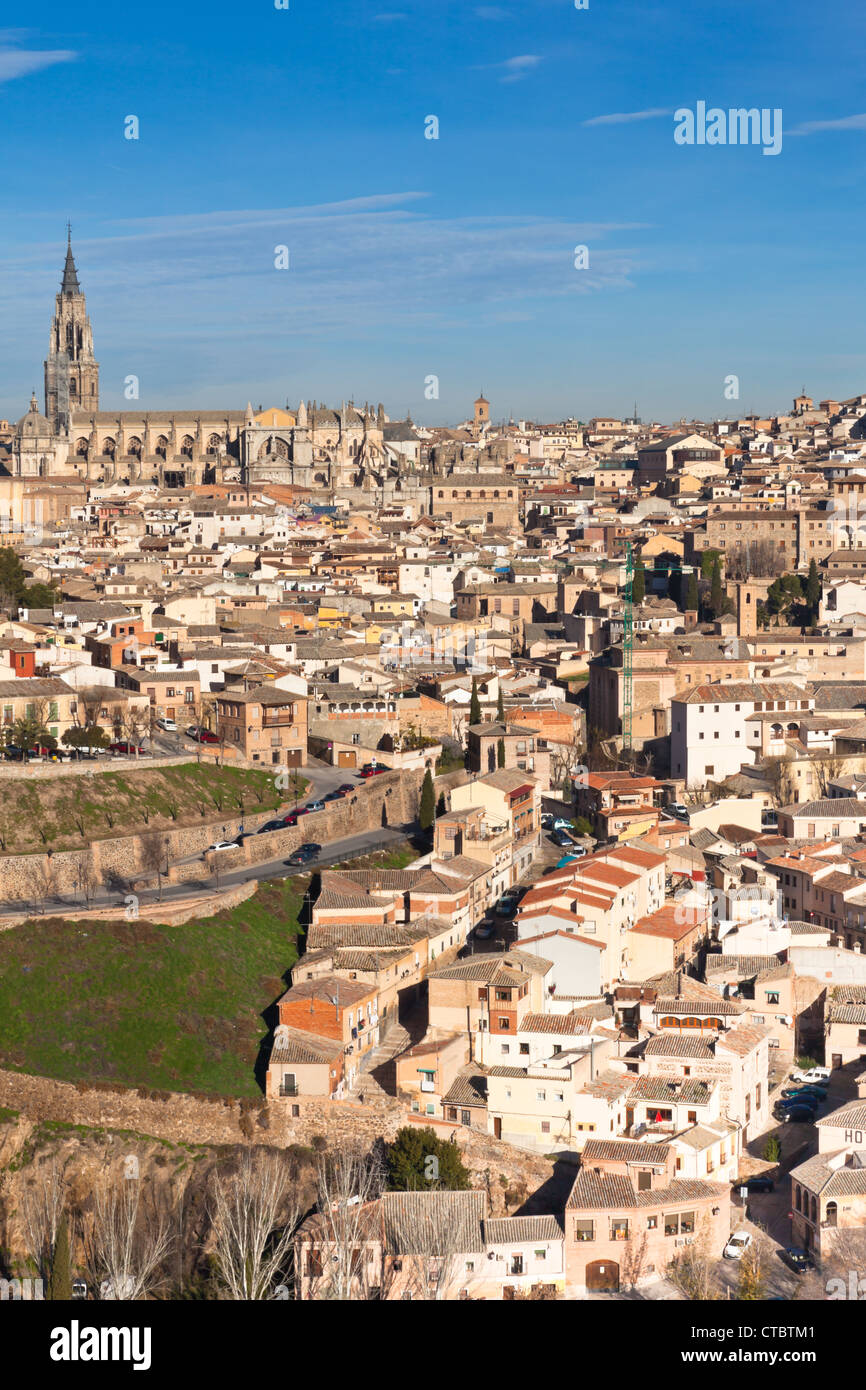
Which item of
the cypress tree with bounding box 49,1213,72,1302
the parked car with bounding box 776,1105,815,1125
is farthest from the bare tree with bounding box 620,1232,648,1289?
the cypress tree with bounding box 49,1213,72,1302

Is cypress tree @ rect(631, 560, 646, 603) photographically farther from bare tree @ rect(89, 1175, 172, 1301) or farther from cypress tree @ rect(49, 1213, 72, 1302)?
cypress tree @ rect(49, 1213, 72, 1302)

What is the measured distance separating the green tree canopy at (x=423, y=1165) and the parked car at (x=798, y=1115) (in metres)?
3.83

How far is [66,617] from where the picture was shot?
33250mm

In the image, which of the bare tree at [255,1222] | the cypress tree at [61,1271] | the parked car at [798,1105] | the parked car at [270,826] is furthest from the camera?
the parked car at [270,826]

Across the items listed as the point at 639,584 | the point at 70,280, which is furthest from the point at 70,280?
the point at 639,584

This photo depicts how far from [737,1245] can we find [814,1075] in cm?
413

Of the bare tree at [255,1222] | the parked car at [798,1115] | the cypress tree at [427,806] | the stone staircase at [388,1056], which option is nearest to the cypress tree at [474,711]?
the cypress tree at [427,806]

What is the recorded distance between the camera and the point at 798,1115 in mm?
Answer: 19141

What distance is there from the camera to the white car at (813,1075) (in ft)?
65.7

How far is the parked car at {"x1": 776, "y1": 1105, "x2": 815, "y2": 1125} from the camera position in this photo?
19.1 meters

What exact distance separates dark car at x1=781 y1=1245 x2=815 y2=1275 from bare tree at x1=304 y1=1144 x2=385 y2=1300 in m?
→ 3.79

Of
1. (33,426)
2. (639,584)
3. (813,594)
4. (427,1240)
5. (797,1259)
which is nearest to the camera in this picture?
(427,1240)

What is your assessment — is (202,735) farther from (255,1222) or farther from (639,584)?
(639,584)

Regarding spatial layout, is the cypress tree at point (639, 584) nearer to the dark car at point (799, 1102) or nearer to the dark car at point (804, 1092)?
the dark car at point (804, 1092)
